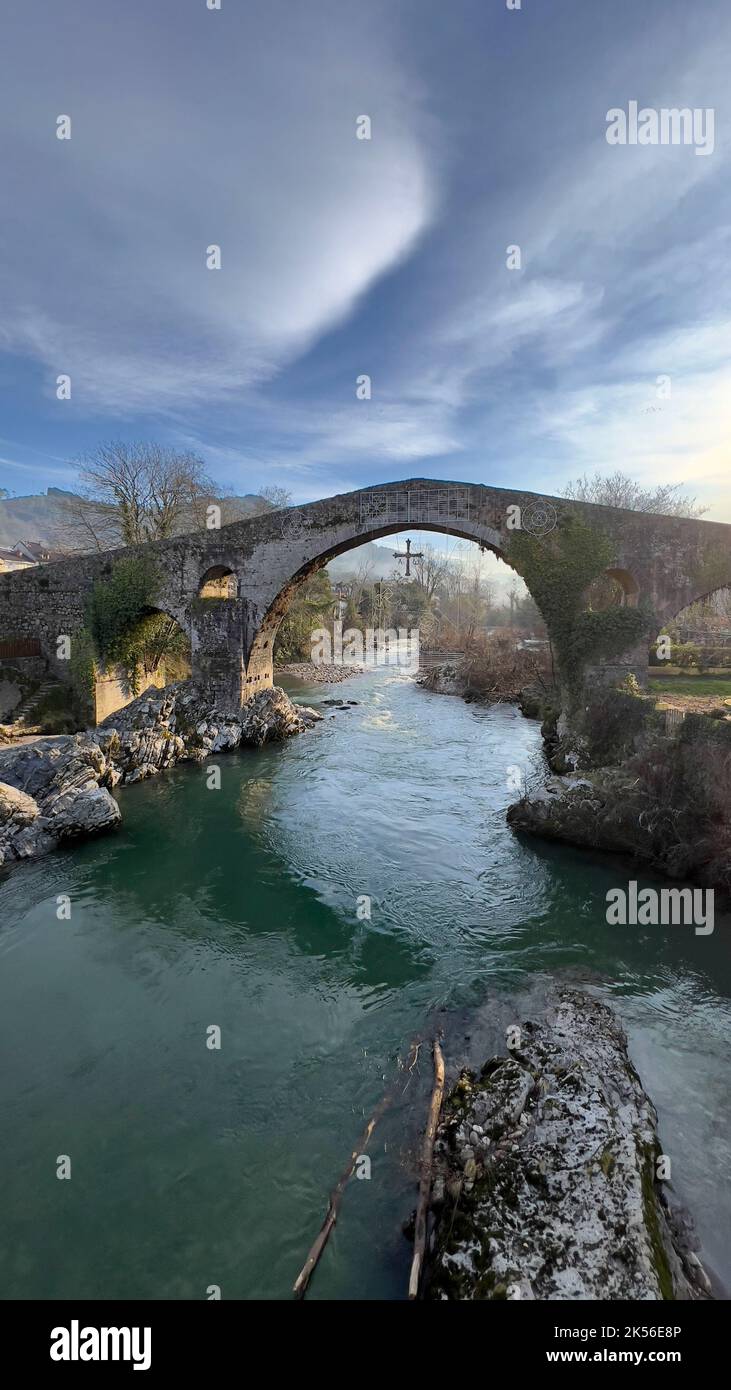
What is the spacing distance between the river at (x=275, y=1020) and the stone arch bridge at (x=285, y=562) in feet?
27.9

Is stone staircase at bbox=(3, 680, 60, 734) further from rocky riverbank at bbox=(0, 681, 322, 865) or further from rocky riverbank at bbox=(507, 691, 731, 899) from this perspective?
rocky riverbank at bbox=(507, 691, 731, 899)

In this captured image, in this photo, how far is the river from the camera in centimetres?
412

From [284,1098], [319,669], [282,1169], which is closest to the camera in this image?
[282,1169]

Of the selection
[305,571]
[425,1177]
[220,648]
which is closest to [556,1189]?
[425,1177]

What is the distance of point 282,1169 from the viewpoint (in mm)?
4629

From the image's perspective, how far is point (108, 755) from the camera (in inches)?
608

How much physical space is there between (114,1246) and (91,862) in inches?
280

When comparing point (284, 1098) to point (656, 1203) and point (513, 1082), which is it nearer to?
point (513, 1082)

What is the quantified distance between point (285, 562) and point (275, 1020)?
1513 centimetres

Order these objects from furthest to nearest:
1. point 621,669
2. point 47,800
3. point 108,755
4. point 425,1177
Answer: point 108,755
point 621,669
point 47,800
point 425,1177

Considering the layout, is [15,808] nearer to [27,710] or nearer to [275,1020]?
[275,1020]

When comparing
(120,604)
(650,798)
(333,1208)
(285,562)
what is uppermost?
(285,562)

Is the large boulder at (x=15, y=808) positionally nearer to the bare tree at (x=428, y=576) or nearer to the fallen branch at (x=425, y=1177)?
the fallen branch at (x=425, y=1177)
